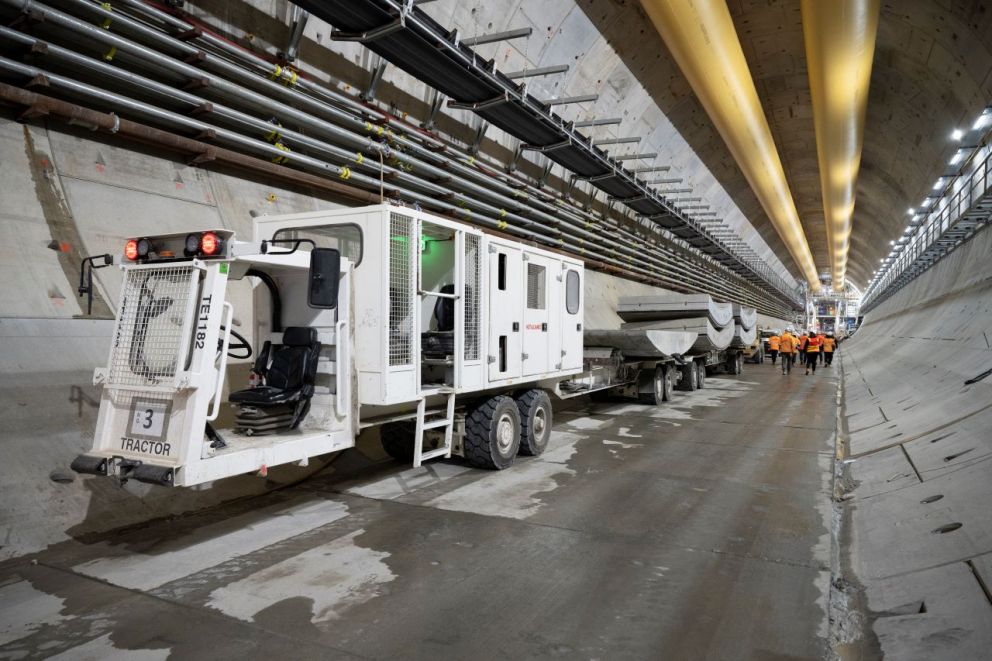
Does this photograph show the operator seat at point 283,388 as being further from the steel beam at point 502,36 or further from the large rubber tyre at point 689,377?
the large rubber tyre at point 689,377

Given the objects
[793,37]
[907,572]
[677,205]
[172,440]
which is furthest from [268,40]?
[677,205]

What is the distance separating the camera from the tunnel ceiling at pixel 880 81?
9.99m

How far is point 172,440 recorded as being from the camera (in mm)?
3676

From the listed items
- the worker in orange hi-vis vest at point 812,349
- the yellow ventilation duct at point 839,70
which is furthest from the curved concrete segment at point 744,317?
the yellow ventilation duct at point 839,70

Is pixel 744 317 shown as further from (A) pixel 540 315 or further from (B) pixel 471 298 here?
(B) pixel 471 298

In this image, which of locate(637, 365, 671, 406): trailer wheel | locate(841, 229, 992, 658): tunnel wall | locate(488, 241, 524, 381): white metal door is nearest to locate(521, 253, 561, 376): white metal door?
locate(488, 241, 524, 381): white metal door

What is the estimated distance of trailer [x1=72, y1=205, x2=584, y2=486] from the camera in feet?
12.4

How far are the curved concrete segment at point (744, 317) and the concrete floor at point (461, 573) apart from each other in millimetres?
11767

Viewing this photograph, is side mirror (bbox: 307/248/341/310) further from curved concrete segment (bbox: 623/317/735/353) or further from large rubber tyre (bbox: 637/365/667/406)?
curved concrete segment (bbox: 623/317/735/353)

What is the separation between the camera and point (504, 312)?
20.6 feet

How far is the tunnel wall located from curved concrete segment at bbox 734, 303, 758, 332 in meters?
7.27

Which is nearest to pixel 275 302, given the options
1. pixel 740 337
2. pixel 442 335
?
pixel 442 335

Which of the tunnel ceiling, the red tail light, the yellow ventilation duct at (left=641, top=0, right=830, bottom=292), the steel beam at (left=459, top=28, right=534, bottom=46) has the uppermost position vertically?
the tunnel ceiling

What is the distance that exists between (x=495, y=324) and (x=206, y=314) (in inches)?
118
